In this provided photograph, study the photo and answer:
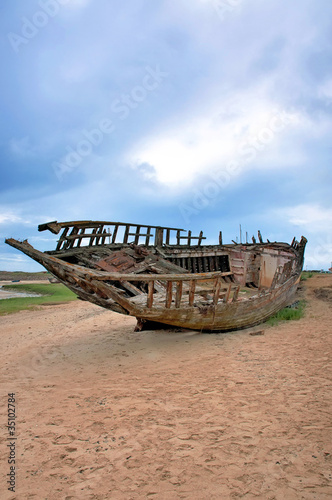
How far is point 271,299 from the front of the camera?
11.3 m

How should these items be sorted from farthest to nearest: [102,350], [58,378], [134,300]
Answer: [102,350], [134,300], [58,378]

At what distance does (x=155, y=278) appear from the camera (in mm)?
7273

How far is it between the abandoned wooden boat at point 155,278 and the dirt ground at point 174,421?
112 centimetres

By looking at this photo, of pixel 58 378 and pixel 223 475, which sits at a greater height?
pixel 223 475

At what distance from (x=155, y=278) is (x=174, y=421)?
351 cm

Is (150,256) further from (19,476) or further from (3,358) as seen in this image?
(19,476)

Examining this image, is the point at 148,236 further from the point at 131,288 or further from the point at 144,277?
the point at 144,277

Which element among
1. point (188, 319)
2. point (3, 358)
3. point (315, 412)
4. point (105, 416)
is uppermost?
point (188, 319)

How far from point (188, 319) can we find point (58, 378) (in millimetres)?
3707

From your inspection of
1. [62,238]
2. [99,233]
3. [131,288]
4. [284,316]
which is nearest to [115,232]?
[99,233]

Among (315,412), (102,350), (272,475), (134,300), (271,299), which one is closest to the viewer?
(272,475)

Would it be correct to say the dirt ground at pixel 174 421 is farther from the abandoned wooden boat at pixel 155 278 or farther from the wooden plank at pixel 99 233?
the wooden plank at pixel 99 233

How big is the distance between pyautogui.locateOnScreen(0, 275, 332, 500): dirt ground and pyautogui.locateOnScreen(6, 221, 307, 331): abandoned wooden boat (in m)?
1.12

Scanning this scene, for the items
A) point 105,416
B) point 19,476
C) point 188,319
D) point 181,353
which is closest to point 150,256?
point 188,319
